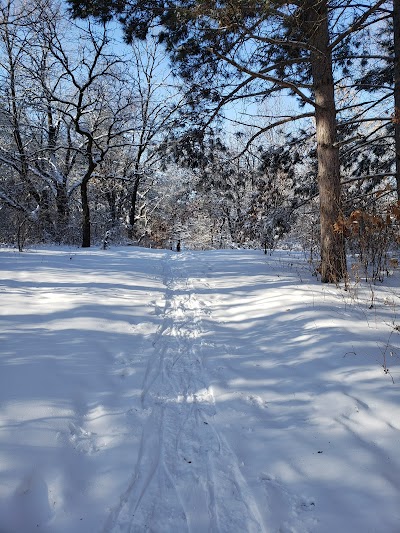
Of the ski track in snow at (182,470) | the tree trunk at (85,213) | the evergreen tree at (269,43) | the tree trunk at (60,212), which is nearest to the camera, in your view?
the ski track in snow at (182,470)

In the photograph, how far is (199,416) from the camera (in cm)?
240

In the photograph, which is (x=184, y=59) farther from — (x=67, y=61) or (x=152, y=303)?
(x=67, y=61)

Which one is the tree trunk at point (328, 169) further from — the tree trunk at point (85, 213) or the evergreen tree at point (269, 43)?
the tree trunk at point (85, 213)

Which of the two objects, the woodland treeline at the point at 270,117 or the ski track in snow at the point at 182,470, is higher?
the woodland treeline at the point at 270,117

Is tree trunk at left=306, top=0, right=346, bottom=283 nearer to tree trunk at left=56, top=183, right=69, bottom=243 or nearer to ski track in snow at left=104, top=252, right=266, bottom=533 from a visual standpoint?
ski track in snow at left=104, top=252, right=266, bottom=533

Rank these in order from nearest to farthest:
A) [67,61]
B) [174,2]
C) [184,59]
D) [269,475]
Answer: [269,475] < [174,2] < [184,59] < [67,61]

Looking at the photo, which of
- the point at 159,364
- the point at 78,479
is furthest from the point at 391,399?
the point at 78,479

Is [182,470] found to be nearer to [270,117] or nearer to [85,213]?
[270,117]

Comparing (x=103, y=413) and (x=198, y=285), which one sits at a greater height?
(x=198, y=285)

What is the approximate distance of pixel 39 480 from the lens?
171 cm

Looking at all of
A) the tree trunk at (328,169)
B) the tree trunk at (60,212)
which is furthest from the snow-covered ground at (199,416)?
the tree trunk at (60,212)

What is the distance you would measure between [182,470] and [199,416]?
0.50 meters

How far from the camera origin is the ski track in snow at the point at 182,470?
1609mm

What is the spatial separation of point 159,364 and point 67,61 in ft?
39.5
